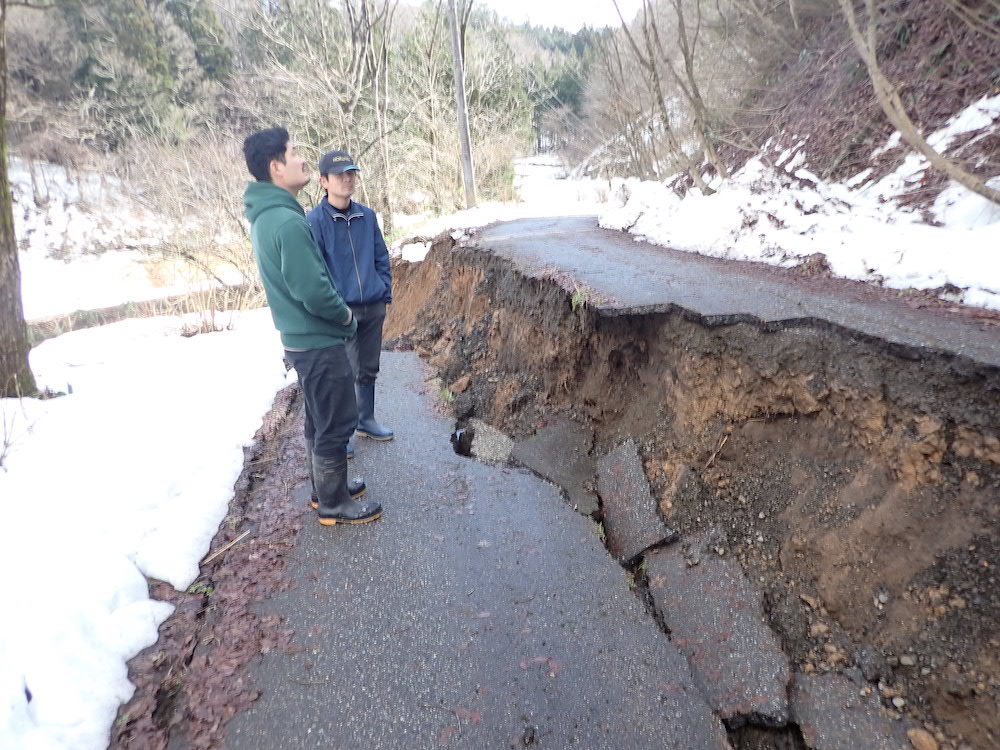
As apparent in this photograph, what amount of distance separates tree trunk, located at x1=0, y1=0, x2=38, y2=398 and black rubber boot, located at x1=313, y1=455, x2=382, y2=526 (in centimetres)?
399

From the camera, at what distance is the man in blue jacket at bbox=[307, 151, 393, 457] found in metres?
3.67

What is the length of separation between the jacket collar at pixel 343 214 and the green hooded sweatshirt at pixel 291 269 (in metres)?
1.07

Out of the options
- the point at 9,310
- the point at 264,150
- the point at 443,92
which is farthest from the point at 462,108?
the point at 264,150

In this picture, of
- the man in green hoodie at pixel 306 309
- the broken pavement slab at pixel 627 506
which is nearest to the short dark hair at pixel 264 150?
the man in green hoodie at pixel 306 309

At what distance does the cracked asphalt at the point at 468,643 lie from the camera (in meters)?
2.13

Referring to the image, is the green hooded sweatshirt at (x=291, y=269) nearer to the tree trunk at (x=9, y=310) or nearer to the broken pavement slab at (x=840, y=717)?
the broken pavement slab at (x=840, y=717)

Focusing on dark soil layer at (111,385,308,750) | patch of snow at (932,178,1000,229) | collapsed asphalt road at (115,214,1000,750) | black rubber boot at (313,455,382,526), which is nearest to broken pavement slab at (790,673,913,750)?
collapsed asphalt road at (115,214,1000,750)

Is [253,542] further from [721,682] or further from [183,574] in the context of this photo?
[721,682]

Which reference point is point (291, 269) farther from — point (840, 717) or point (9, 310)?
point (9, 310)

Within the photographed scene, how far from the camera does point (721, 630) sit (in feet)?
8.43

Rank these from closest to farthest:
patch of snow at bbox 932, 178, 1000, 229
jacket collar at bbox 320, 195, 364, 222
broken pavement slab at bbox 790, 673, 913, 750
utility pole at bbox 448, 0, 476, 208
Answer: broken pavement slab at bbox 790, 673, 913, 750 < jacket collar at bbox 320, 195, 364, 222 < patch of snow at bbox 932, 178, 1000, 229 < utility pole at bbox 448, 0, 476, 208

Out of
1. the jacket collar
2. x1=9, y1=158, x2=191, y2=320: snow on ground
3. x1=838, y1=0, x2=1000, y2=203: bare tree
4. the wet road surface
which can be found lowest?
x1=9, y1=158, x2=191, y2=320: snow on ground

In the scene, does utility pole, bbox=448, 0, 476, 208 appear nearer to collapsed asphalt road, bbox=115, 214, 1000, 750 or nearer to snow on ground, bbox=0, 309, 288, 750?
snow on ground, bbox=0, 309, 288, 750

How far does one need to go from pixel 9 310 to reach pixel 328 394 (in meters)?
4.31
